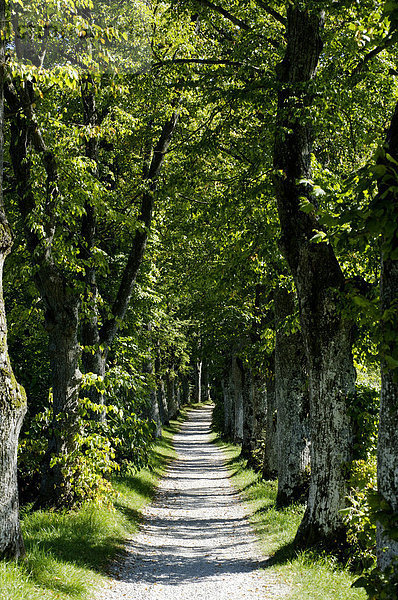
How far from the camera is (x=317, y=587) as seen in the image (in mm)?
6820

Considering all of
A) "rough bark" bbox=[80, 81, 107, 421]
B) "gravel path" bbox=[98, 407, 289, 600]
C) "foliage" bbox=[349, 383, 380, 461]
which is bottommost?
"gravel path" bbox=[98, 407, 289, 600]

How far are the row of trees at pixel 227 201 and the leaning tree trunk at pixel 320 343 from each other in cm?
3

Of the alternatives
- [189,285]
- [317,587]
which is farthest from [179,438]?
[317,587]

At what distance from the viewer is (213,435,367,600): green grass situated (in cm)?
669

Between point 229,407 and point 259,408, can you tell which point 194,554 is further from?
point 229,407

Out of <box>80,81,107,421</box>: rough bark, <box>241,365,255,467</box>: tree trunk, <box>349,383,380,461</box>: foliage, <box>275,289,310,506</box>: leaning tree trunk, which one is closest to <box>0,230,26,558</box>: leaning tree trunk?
<box>349,383,380,461</box>: foliage

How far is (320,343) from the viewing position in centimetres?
794

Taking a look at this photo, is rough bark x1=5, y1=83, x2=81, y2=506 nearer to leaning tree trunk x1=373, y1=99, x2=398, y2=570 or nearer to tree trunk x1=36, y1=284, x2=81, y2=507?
tree trunk x1=36, y1=284, x2=81, y2=507

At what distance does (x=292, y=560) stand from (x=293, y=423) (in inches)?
154

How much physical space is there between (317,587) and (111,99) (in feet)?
33.4

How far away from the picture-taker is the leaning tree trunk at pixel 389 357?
12.3ft

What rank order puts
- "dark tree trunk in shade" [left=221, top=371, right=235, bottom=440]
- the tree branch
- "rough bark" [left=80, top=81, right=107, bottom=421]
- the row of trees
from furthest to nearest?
"dark tree trunk in shade" [left=221, top=371, right=235, bottom=440] < the tree branch < "rough bark" [left=80, top=81, right=107, bottom=421] < the row of trees

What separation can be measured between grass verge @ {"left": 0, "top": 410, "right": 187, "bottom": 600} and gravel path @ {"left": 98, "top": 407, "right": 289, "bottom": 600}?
0.99 ft

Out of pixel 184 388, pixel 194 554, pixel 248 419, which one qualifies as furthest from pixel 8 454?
pixel 184 388
